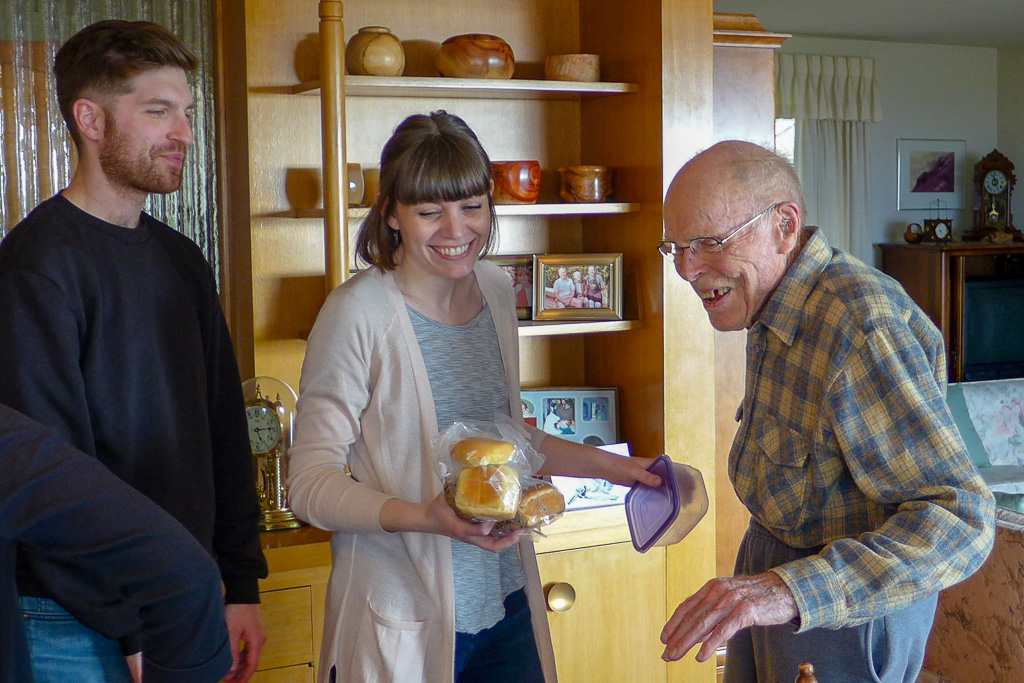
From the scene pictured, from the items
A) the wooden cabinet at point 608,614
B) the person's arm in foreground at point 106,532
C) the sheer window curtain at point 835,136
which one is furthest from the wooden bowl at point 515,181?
the sheer window curtain at point 835,136

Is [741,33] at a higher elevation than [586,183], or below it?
higher

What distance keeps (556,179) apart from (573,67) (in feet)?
1.22

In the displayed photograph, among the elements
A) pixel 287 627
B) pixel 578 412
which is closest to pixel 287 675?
pixel 287 627

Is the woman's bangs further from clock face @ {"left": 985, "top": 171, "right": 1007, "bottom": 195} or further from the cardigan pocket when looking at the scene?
clock face @ {"left": 985, "top": 171, "right": 1007, "bottom": 195}

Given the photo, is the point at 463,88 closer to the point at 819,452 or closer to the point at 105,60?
the point at 105,60

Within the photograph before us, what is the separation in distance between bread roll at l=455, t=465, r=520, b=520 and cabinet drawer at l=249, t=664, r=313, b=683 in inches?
46.9

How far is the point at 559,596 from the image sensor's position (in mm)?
2668

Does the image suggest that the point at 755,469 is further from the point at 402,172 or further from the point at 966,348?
the point at 966,348

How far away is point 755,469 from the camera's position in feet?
4.57

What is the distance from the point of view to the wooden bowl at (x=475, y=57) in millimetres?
2582

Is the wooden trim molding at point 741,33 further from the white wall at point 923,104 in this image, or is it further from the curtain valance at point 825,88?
the white wall at point 923,104

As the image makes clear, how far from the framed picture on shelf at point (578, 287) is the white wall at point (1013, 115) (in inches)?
265

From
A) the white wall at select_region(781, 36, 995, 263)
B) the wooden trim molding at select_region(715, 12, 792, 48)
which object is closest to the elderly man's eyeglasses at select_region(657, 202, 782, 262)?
the wooden trim molding at select_region(715, 12, 792, 48)

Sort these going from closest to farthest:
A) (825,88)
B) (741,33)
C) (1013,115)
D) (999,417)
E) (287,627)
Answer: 1. (287,627)
2. (741,33)
3. (999,417)
4. (825,88)
5. (1013,115)
